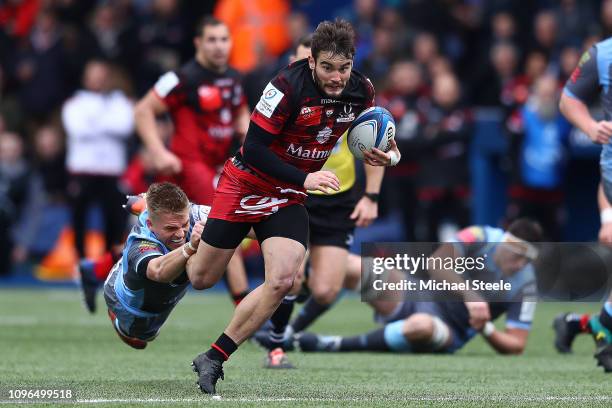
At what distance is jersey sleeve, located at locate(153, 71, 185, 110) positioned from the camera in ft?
34.8

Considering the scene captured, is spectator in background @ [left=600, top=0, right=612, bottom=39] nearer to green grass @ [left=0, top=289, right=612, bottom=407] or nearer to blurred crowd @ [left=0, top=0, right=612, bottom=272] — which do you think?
blurred crowd @ [left=0, top=0, right=612, bottom=272]

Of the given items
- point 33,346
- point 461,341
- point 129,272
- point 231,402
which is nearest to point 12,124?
point 33,346

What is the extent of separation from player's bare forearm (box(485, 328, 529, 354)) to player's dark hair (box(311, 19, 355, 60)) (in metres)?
3.50

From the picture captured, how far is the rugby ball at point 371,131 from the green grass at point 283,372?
4.40ft

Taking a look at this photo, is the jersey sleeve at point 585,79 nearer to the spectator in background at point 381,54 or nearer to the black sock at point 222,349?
the black sock at point 222,349

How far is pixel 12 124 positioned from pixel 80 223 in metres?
3.42

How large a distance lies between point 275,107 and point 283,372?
2053 mm

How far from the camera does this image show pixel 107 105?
15.6 metres

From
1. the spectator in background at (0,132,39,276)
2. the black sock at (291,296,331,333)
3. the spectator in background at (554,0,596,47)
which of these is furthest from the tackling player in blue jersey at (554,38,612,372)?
the spectator in background at (0,132,39,276)

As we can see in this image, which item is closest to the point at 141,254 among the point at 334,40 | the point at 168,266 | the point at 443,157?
the point at 168,266

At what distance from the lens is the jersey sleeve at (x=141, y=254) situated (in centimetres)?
735

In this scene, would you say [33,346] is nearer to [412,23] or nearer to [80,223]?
[80,223]

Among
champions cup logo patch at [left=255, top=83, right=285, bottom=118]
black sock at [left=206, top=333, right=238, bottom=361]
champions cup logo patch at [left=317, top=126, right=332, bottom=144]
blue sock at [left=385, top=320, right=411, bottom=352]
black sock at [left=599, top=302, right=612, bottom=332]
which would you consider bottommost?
blue sock at [left=385, top=320, right=411, bottom=352]

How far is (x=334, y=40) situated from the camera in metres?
7.00
